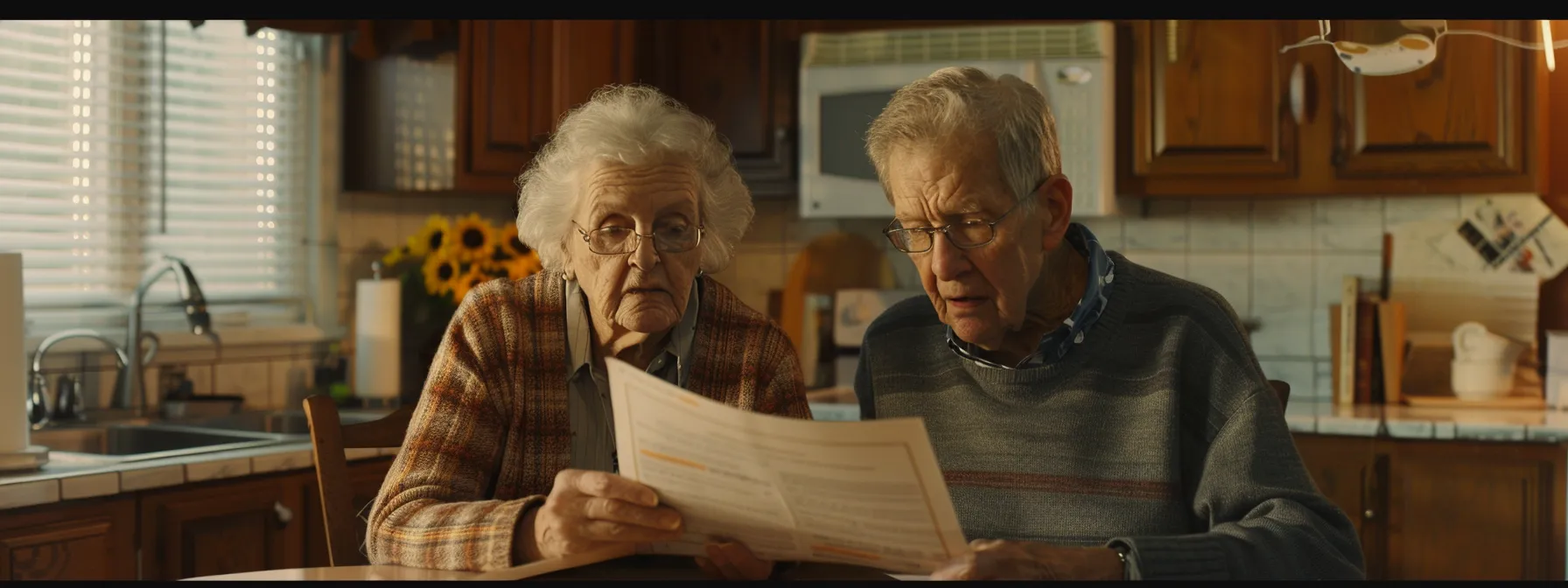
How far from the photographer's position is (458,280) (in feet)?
10.5

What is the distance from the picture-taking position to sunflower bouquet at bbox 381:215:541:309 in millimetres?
3209

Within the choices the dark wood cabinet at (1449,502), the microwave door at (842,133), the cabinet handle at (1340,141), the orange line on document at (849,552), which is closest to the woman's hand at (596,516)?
the orange line on document at (849,552)

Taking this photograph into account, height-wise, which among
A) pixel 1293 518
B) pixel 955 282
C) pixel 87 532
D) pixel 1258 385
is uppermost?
pixel 955 282

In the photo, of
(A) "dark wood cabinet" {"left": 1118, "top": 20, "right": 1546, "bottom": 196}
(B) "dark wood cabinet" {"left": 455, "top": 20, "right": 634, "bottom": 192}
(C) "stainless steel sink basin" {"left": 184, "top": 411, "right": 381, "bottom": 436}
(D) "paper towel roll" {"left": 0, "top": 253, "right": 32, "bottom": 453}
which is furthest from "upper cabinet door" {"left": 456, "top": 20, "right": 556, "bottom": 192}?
(A) "dark wood cabinet" {"left": 1118, "top": 20, "right": 1546, "bottom": 196}

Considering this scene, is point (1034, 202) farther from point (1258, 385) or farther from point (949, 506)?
point (949, 506)

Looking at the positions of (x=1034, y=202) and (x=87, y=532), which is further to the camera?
(x=87, y=532)

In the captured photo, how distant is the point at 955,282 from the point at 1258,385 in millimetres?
330

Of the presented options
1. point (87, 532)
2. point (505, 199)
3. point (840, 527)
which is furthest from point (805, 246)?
point (840, 527)

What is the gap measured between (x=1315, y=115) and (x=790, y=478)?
2606mm

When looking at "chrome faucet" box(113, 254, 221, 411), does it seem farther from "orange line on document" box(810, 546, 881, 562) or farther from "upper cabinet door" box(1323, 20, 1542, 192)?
"upper cabinet door" box(1323, 20, 1542, 192)

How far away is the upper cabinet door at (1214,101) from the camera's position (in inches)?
129

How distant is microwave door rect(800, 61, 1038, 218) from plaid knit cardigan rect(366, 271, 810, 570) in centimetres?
187

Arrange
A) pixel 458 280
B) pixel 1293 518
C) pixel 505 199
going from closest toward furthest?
pixel 1293 518, pixel 458 280, pixel 505 199

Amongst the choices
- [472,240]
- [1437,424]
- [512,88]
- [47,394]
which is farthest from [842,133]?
[47,394]
